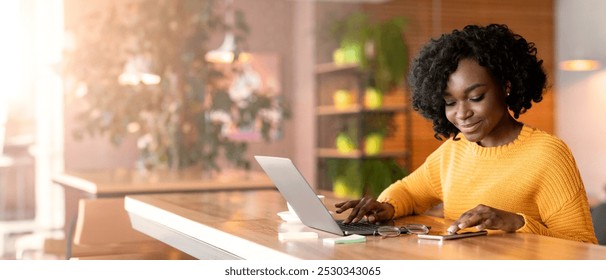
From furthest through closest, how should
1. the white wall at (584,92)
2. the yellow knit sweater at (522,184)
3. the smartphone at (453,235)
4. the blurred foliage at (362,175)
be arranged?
1. the blurred foliage at (362,175)
2. the white wall at (584,92)
3. the yellow knit sweater at (522,184)
4. the smartphone at (453,235)

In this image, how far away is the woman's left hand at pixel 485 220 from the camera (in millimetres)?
1698

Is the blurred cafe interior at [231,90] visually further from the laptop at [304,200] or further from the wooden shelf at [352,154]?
the laptop at [304,200]

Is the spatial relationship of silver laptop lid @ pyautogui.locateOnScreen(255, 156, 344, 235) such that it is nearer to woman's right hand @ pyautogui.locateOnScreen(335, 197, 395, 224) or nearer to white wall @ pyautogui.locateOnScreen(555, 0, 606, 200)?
woman's right hand @ pyautogui.locateOnScreen(335, 197, 395, 224)

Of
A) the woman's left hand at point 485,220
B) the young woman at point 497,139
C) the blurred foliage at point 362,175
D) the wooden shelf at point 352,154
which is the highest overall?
the young woman at point 497,139

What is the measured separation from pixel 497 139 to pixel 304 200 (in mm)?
548

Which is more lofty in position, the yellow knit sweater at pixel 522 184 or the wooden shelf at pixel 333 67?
the wooden shelf at pixel 333 67

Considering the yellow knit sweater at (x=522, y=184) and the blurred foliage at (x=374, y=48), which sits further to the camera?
the blurred foliage at (x=374, y=48)

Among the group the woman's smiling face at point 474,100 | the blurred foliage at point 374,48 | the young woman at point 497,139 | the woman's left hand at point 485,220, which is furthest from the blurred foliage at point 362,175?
the woman's left hand at point 485,220

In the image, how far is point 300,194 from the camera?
5.98 ft

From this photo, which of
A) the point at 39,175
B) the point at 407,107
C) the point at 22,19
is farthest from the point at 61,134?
the point at 407,107

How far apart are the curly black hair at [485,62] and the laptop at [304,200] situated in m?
0.38

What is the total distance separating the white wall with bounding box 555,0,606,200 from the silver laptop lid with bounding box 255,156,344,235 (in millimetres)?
4088

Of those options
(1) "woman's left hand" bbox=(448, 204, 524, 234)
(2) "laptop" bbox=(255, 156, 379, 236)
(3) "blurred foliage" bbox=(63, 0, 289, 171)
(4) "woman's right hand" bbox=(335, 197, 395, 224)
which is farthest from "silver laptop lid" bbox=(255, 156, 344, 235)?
(3) "blurred foliage" bbox=(63, 0, 289, 171)

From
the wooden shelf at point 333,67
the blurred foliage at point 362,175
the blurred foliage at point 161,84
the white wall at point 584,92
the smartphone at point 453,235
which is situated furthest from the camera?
the blurred foliage at point 362,175
